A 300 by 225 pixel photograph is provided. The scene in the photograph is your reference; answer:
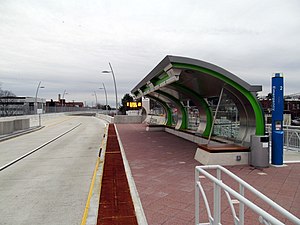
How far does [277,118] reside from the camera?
9.03m

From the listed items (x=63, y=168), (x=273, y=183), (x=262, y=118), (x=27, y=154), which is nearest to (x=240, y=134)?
(x=262, y=118)

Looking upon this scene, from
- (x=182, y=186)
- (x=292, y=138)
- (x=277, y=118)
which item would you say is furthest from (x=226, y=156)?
(x=292, y=138)

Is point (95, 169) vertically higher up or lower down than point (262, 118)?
lower down

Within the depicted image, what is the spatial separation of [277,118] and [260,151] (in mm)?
1225

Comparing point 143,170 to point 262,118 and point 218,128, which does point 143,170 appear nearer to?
point 262,118

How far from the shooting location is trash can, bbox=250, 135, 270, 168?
886 centimetres

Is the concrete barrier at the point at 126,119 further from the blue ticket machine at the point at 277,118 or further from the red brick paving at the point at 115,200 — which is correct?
the blue ticket machine at the point at 277,118

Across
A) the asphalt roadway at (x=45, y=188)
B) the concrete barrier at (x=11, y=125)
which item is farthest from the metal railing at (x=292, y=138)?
the concrete barrier at (x=11, y=125)

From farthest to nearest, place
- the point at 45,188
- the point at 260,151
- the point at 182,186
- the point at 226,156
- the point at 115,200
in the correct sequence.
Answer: the point at 226,156
the point at 260,151
the point at 45,188
the point at 182,186
the point at 115,200

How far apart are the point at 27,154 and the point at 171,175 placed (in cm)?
802

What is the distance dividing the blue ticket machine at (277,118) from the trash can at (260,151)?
14.1 inches

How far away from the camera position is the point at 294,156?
10883 millimetres

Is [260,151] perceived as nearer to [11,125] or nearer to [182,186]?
[182,186]

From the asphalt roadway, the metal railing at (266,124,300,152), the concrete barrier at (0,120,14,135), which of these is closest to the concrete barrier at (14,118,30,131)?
the concrete barrier at (0,120,14,135)
